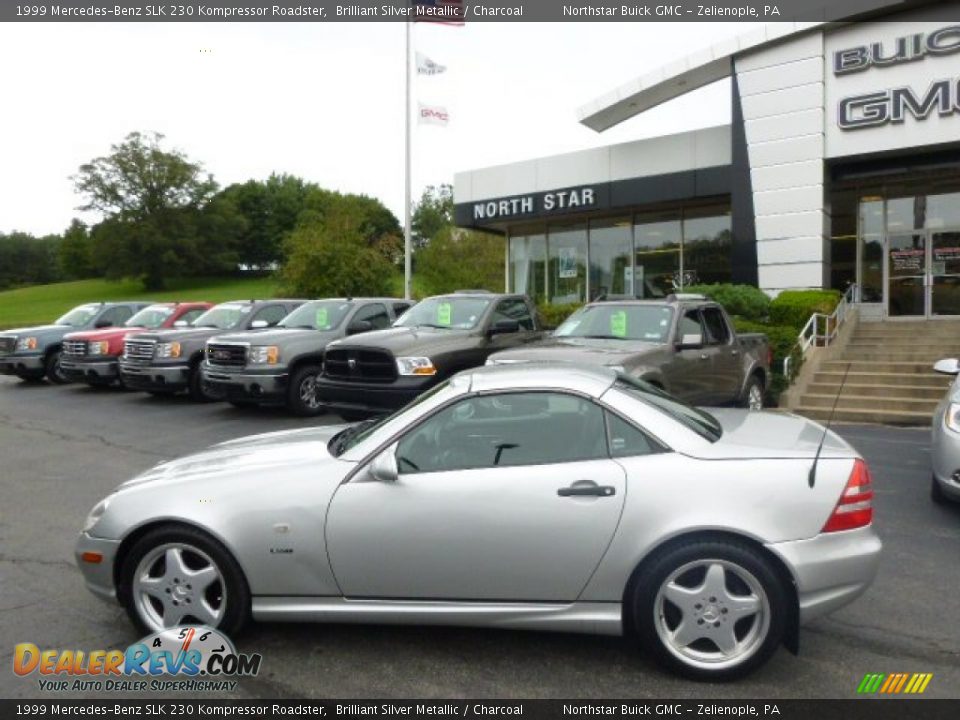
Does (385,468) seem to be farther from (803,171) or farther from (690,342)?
(803,171)

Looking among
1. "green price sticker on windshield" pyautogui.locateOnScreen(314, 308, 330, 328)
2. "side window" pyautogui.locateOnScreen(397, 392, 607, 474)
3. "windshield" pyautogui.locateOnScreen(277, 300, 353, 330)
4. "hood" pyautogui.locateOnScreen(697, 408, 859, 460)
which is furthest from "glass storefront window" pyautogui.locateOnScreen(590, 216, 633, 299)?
"side window" pyautogui.locateOnScreen(397, 392, 607, 474)

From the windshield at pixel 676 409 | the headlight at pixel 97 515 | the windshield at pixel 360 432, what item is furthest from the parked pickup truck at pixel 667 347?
the headlight at pixel 97 515

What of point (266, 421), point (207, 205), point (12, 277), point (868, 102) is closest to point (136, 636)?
point (266, 421)

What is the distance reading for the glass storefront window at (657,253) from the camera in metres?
21.7

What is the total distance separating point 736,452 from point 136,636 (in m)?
3.18

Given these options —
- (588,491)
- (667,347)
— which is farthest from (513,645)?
(667,347)

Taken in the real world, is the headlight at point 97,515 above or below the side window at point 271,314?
below

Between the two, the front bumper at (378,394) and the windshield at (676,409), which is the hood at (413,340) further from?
the windshield at (676,409)

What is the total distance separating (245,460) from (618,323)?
5.96 metres

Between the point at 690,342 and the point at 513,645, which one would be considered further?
the point at 690,342

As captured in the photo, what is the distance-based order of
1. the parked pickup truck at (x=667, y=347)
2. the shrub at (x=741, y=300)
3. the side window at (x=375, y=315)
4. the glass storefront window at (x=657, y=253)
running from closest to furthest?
the parked pickup truck at (x=667, y=347)
the side window at (x=375, y=315)
the shrub at (x=741, y=300)
the glass storefront window at (x=657, y=253)

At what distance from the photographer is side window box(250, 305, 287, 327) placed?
14.1 metres

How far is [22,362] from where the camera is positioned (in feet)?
54.6

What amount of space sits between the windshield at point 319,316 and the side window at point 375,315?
23 cm
